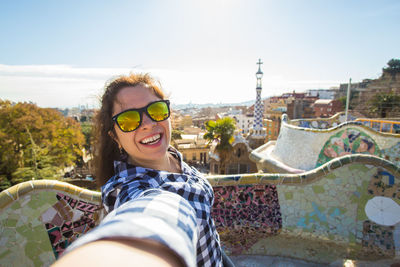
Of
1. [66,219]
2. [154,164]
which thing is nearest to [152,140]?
[154,164]

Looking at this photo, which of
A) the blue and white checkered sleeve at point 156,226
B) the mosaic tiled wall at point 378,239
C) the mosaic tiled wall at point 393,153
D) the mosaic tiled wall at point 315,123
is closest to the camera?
the blue and white checkered sleeve at point 156,226

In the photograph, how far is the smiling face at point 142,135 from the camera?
1293mm

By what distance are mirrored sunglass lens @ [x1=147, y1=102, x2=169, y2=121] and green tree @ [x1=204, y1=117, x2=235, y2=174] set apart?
1022cm

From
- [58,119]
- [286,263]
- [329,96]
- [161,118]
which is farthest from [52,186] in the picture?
[329,96]

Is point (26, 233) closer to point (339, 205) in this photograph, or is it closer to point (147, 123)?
point (147, 123)

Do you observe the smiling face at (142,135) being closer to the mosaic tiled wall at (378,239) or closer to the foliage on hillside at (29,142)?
the mosaic tiled wall at (378,239)

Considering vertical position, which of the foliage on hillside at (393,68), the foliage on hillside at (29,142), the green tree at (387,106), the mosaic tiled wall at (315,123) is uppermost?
the foliage on hillside at (393,68)

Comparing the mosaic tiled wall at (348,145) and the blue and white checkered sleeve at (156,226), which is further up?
the blue and white checkered sleeve at (156,226)

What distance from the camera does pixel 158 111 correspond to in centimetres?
137

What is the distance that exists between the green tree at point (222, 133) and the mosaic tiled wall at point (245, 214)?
877 centimetres

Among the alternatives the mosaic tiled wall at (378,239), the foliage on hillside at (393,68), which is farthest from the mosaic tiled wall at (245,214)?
the foliage on hillside at (393,68)

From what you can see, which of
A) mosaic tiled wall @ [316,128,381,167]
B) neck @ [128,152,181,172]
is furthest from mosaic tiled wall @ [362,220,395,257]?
mosaic tiled wall @ [316,128,381,167]

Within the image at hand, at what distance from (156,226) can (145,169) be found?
65 centimetres

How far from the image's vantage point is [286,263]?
9.43 ft
